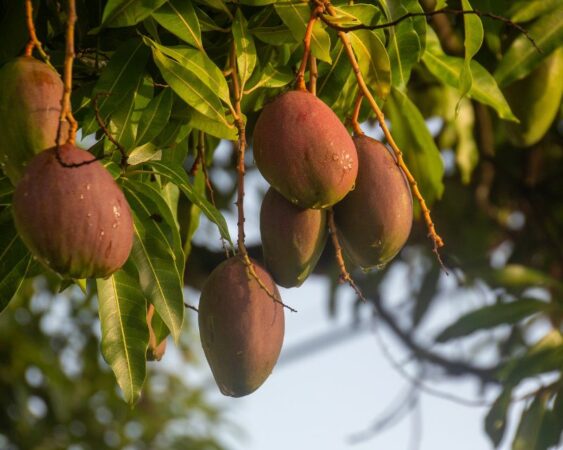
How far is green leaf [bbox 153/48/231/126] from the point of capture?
785mm

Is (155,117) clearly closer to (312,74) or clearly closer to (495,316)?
(312,74)

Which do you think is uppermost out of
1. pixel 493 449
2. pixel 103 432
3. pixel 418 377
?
pixel 493 449

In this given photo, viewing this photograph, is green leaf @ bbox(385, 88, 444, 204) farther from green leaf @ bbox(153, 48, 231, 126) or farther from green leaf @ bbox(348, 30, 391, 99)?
green leaf @ bbox(153, 48, 231, 126)

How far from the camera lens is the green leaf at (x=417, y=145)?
3.57 feet

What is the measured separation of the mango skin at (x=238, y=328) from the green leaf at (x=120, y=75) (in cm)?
15

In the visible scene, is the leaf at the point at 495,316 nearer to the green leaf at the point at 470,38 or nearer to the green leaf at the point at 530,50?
the green leaf at the point at 530,50

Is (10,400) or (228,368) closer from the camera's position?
(228,368)

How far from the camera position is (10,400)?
2555 mm

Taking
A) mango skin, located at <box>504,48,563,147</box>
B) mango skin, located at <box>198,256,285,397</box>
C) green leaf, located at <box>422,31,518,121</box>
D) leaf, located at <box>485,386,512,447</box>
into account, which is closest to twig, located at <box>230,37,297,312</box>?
mango skin, located at <box>198,256,285,397</box>

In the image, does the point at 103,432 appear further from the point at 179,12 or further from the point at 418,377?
the point at 179,12

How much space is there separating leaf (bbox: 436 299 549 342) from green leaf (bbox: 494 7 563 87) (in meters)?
0.41

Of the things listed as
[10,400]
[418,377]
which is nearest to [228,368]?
[418,377]

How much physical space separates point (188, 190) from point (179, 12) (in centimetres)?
13

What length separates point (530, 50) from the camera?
1092 mm
